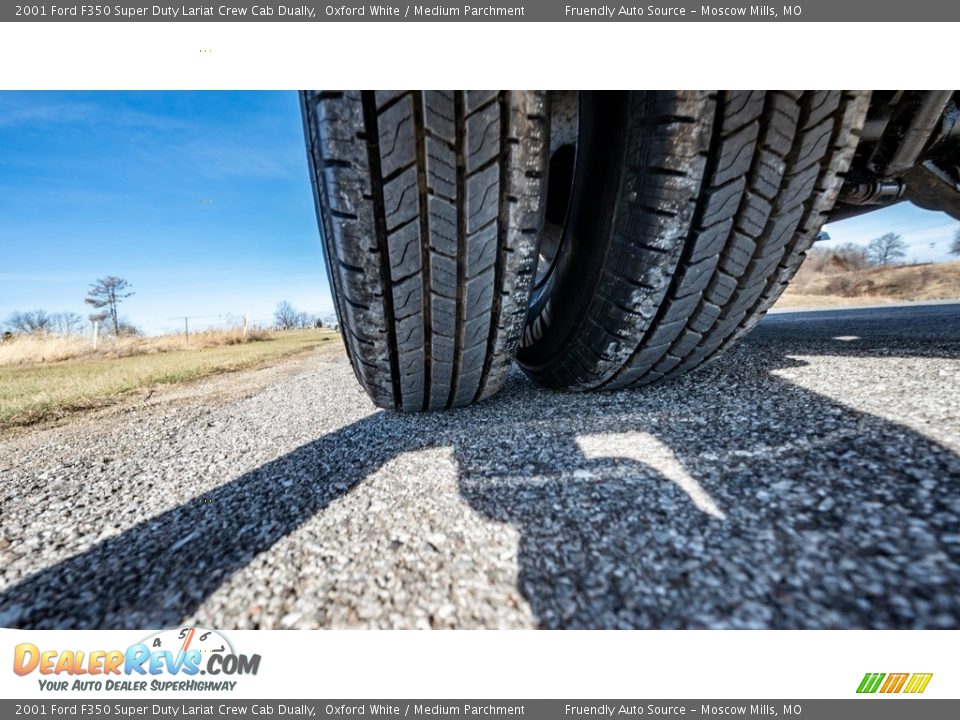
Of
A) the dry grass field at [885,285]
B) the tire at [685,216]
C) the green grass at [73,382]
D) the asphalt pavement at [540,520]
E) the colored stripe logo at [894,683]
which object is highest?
the tire at [685,216]

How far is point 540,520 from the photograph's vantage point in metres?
0.82

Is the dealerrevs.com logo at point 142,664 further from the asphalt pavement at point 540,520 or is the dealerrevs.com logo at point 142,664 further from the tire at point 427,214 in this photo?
the tire at point 427,214

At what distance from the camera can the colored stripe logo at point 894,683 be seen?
0.57 m

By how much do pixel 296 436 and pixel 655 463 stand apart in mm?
1373

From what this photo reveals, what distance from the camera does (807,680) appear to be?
584 millimetres

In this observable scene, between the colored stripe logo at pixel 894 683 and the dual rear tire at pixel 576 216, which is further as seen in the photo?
the dual rear tire at pixel 576 216

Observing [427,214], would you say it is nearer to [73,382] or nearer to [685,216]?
[685,216]

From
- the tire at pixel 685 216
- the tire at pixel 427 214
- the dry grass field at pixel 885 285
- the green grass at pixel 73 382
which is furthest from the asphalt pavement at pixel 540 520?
the dry grass field at pixel 885 285

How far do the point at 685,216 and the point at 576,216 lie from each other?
0.40 meters

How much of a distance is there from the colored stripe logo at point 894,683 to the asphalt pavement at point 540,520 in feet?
0.32

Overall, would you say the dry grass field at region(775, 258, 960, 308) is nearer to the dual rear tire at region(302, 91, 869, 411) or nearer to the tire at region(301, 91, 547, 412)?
the dual rear tire at region(302, 91, 869, 411)

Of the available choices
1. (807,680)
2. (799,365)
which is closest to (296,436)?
(807,680)

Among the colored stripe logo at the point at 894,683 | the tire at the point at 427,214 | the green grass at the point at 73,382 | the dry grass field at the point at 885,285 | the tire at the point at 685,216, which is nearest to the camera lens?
the colored stripe logo at the point at 894,683

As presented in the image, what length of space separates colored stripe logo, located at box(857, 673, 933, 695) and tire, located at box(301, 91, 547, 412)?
3.32ft
